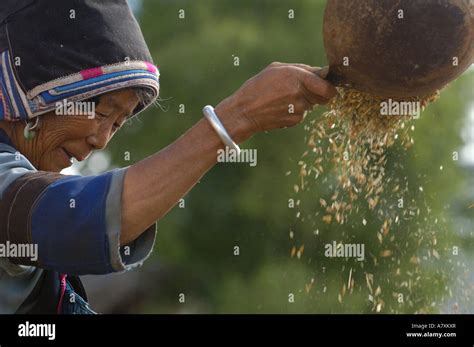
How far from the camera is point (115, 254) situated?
2271mm

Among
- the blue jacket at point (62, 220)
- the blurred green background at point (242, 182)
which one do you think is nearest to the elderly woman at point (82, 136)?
the blue jacket at point (62, 220)

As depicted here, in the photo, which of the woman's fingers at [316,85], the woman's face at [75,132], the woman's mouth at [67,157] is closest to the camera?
the woman's fingers at [316,85]

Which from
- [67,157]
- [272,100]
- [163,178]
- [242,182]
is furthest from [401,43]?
[242,182]

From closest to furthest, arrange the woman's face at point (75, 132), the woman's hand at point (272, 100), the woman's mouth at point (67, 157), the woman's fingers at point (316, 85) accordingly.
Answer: the woman's hand at point (272, 100), the woman's fingers at point (316, 85), the woman's face at point (75, 132), the woman's mouth at point (67, 157)

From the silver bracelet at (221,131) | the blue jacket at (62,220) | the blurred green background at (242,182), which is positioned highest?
the blurred green background at (242,182)

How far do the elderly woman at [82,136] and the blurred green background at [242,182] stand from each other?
940cm

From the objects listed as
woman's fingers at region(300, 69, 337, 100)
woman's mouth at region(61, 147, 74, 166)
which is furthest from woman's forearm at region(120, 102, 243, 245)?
woman's mouth at region(61, 147, 74, 166)

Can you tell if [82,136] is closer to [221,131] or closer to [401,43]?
[221,131]

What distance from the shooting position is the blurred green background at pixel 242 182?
1300 centimetres

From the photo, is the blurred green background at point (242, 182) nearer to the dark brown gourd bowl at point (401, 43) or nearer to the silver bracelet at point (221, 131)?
the dark brown gourd bowl at point (401, 43)

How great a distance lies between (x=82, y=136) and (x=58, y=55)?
1.04ft

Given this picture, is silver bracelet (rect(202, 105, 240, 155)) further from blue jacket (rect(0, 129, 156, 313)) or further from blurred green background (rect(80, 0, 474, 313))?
blurred green background (rect(80, 0, 474, 313))
